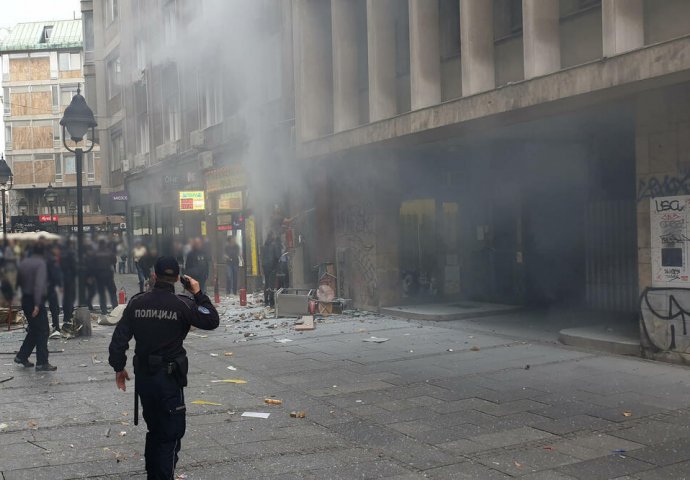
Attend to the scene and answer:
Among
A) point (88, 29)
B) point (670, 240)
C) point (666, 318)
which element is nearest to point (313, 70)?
point (670, 240)

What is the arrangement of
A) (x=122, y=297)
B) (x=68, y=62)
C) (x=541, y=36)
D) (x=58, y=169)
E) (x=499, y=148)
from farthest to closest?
(x=68, y=62)
(x=58, y=169)
(x=499, y=148)
(x=122, y=297)
(x=541, y=36)

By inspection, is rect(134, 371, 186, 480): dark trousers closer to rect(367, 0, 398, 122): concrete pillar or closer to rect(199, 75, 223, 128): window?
rect(367, 0, 398, 122): concrete pillar

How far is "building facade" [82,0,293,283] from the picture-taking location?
12422 millimetres

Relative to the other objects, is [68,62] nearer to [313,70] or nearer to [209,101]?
[209,101]

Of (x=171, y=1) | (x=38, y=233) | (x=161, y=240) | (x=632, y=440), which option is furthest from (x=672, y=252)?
(x=171, y=1)

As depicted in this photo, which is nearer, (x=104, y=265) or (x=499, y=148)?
(x=104, y=265)

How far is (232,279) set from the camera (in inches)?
601

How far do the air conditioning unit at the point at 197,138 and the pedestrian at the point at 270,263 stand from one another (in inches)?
165

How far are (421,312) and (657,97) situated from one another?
16.2ft

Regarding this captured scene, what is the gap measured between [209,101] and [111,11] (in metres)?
3.66

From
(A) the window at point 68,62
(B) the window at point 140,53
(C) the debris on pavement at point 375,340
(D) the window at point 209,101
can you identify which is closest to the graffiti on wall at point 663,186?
(C) the debris on pavement at point 375,340

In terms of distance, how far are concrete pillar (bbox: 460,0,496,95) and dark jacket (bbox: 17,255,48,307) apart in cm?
576

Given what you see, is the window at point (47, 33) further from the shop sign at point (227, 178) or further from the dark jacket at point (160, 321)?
the dark jacket at point (160, 321)

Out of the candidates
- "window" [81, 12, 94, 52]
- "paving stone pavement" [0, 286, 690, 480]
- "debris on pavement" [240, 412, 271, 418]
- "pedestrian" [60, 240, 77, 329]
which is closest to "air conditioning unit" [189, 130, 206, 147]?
"window" [81, 12, 94, 52]
